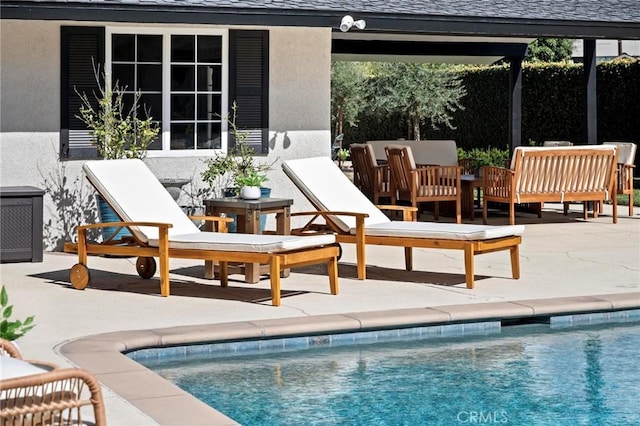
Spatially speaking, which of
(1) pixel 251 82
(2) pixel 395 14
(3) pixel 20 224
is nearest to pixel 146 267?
(3) pixel 20 224

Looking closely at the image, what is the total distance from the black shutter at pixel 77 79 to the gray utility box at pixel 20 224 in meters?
1.42

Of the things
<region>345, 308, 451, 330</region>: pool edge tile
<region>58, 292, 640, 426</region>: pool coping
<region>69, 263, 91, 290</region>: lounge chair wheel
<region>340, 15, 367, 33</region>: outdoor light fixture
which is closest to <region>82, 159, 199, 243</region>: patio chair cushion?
<region>69, 263, 91, 290</region>: lounge chair wheel

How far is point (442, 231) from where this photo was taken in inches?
383

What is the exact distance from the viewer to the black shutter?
1245cm

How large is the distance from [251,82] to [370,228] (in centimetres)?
382

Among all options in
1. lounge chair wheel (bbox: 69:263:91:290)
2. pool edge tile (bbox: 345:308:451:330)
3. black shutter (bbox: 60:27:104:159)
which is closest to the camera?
pool edge tile (bbox: 345:308:451:330)

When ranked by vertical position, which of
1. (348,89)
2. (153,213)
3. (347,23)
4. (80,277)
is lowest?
(80,277)

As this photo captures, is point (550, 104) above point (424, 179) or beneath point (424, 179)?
above

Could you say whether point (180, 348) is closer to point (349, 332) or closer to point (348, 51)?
point (349, 332)

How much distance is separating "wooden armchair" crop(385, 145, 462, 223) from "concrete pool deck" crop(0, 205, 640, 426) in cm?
205

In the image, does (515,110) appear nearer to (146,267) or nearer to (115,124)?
(115,124)

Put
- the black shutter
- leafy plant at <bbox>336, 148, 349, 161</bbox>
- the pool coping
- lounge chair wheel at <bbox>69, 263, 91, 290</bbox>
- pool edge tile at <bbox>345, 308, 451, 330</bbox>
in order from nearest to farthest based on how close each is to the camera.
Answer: the pool coping < pool edge tile at <bbox>345, 308, 451, 330</bbox> < lounge chair wheel at <bbox>69, 263, 91, 290</bbox> < the black shutter < leafy plant at <bbox>336, 148, 349, 161</bbox>

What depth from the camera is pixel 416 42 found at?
1838 cm

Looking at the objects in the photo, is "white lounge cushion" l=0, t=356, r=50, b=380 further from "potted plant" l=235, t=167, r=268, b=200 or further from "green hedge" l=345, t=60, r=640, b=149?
"green hedge" l=345, t=60, r=640, b=149
